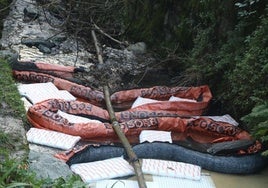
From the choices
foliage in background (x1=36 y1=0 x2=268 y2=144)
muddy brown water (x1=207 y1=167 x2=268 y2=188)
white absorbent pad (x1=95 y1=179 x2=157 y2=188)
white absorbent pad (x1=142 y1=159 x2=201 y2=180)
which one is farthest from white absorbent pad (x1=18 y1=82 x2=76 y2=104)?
muddy brown water (x1=207 y1=167 x2=268 y2=188)

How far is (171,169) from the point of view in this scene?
5.16 meters

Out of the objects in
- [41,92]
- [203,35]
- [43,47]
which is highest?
[203,35]

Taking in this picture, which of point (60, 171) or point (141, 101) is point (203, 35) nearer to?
A: point (141, 101)

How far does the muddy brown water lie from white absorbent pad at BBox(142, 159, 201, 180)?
0.94 ft

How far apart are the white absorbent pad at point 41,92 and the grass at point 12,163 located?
0.46 meters

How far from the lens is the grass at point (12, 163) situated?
3.02 m

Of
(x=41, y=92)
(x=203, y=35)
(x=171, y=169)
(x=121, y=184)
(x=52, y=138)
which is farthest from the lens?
(x=203, y=35)

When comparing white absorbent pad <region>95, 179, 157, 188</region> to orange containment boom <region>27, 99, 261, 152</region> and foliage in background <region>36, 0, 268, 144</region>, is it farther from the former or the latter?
foliage in background <region>36, 0, 268, 144</region>

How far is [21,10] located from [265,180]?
8.84m

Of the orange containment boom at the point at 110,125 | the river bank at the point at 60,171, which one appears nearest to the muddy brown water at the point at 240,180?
the river bank at the point at 60,171

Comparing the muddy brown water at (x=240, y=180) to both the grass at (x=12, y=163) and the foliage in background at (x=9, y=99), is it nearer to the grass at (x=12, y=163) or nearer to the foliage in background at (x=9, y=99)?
the grass at (x=12, y=163)

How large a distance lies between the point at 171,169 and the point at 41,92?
288 centimetres

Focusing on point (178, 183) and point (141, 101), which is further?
point (141, 101)

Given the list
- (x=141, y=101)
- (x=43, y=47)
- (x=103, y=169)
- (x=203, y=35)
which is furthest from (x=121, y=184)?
(x=43, y=47)
